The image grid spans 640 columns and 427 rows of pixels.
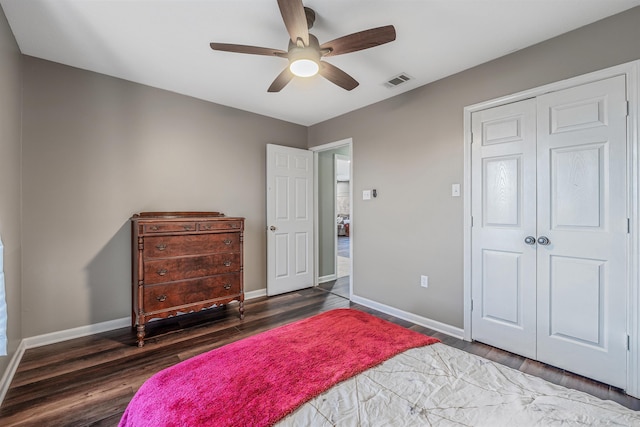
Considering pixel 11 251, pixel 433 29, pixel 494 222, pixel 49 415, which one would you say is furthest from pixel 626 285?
pixel 11 251

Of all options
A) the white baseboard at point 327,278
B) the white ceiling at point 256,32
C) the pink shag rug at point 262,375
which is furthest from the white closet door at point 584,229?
the white baseboard at point 327,278

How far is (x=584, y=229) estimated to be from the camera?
207 centimetres

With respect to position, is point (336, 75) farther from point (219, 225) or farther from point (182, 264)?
point (182, 264)

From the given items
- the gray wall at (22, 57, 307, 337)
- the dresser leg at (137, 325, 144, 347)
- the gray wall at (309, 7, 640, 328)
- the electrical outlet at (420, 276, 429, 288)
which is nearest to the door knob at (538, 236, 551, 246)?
the gray wall at (309, 7, 640, 328)

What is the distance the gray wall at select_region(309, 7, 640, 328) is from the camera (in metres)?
2.11

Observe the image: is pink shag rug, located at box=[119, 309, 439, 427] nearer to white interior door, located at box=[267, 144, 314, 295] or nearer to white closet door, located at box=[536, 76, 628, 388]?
white closet door, located at box=[536, 76, 628, 388]

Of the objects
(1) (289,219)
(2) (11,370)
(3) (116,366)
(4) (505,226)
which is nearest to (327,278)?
(1) (289,219)

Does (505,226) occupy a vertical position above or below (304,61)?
below

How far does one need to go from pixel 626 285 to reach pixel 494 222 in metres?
0.89

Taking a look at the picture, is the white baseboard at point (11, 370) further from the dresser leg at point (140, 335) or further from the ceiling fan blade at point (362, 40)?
the ceiling fan blade at point (362, 40)

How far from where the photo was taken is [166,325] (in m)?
2.97

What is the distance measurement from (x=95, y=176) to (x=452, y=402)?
3338 millimetres

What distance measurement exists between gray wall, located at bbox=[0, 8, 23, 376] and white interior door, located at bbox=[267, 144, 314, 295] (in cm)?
238

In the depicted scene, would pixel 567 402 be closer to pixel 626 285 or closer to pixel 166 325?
pixel 626 285
